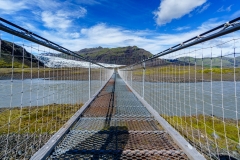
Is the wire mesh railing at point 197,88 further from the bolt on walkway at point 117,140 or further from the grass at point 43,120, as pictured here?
the grass at point 43,120

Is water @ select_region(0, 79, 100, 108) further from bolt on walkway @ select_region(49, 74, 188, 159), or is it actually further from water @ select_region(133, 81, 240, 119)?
water @ select_region(133, 81, 240, 119)

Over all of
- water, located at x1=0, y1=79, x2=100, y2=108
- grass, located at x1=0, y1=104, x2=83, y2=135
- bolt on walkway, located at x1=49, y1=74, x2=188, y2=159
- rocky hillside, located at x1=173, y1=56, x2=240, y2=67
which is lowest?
grass, located at x1=0, y1=104, x2=83, y2=135

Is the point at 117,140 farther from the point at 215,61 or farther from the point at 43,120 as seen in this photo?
the point at 43,120

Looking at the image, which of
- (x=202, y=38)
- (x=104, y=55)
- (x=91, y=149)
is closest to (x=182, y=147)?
(x=91, y=149)

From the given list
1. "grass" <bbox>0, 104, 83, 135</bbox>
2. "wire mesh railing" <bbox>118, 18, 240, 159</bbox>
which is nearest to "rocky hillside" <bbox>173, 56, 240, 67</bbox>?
"wire mesh railing" <bbox>118, 18, 240, 159</bbox>

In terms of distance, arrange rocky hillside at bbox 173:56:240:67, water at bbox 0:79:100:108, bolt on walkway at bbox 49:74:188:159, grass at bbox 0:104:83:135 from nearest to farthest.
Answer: rocky hillside at bbox 173:56:240:67 → bolt on walkway at bbox 49:74:188:159 → water at bbox 0:79:100:108 → grass at bbox 0:104:83:135

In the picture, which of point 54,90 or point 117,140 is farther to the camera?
point 54,90

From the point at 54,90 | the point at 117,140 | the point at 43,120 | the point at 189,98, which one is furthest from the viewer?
the point at 43,120

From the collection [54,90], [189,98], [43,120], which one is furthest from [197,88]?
[43,120]

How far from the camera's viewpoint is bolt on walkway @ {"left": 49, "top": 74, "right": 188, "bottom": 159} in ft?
6.28

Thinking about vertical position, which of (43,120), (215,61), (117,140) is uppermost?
(215,61)

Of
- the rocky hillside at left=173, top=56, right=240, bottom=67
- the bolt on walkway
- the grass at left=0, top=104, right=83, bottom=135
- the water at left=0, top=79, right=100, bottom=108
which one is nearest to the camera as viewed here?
the rocky hillside at left=173, top=56, right=240, bottom=67

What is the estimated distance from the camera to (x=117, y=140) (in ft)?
7.57

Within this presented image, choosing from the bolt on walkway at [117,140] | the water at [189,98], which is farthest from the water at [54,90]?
the water at [189,98]
